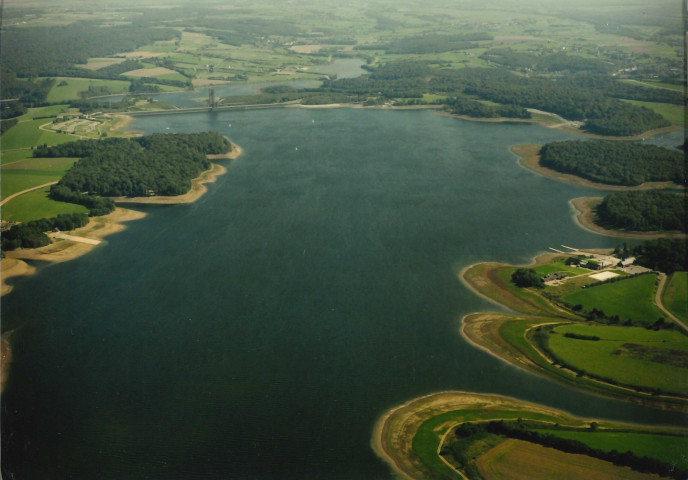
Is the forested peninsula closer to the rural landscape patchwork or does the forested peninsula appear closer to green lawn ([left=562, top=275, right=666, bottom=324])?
the rural landscape patchwork

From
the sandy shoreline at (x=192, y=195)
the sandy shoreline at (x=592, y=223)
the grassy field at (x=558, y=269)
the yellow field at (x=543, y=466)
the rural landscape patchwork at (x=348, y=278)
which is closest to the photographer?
the yellow field at (x=543, y=466)

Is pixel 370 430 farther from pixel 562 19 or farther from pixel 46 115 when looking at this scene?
pixel 562 19

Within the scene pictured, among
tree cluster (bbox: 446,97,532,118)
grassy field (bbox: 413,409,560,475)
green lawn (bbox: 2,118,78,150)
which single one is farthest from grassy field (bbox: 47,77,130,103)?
grassy field (bbox: 413,409,560,475)

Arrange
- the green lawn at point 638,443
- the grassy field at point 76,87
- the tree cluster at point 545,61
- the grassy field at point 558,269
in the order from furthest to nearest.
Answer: the tree cluster at point 545,61 < the grassy field at point 76,87 < the grassy field at point 558,269 < the green lawn at point 638,443

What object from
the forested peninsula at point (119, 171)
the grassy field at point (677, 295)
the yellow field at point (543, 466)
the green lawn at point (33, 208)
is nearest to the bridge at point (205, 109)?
the forested peninsula at point (119, 171)

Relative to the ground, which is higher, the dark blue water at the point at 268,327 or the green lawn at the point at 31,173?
the green lawn at the point at 31,173

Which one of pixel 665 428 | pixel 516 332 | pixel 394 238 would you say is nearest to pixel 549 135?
pixel 394 238

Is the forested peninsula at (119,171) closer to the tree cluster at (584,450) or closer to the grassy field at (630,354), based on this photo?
the tree cluster at (584,450)
